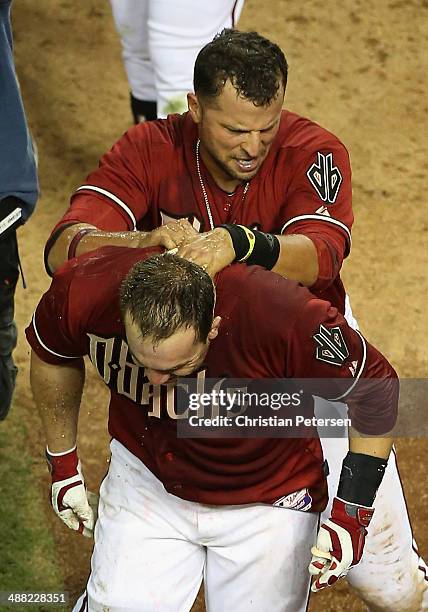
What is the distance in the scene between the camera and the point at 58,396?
3197 millimetres

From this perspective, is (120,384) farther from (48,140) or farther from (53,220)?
(48,140)

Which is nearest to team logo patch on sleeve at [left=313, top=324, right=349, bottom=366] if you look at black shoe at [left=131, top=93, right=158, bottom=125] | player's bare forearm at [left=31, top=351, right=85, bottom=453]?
player's bare forearm at [left=31, top=351, right=85, bottom=453]

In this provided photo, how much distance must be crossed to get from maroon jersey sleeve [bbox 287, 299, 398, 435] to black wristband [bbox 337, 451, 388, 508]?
70 mm

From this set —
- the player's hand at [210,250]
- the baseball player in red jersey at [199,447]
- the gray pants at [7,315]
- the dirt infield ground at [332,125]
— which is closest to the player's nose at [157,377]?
the baseball player in red jersey at [199,447]

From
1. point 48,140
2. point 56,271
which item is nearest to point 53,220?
point 48,140

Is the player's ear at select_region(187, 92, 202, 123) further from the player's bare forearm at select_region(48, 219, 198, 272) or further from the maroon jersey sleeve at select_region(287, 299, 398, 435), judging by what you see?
the maroon jersey sleeve at select_region(287, 299, 398, 435)

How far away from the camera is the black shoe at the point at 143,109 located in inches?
208

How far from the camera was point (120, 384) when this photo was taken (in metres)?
3.00

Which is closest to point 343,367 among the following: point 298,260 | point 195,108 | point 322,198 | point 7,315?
point 298,260

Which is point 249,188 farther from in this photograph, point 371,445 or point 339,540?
point 339,540

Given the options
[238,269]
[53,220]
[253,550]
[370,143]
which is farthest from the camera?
[370,143]

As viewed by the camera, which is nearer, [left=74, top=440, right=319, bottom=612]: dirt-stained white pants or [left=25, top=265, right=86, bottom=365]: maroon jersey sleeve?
[left=25, top=265, right=86, bottom=365]: maroon jersey sleeve

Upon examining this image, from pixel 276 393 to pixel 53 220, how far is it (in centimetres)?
257

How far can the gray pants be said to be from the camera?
3.91 meters
